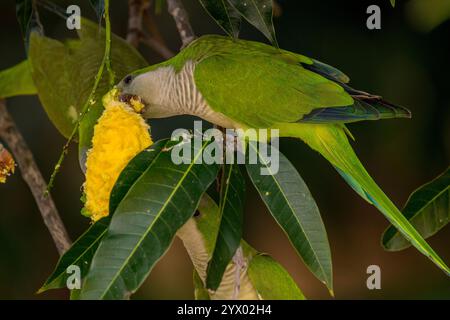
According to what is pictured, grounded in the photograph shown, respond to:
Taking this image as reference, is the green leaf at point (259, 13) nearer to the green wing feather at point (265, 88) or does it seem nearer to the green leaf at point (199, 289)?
the green wing feather at point (265, 88)

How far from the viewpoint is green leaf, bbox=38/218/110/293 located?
33.0 inches

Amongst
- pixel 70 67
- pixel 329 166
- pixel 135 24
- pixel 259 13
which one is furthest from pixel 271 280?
pixel 329 166

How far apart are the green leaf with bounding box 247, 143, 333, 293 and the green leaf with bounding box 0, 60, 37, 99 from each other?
0.72m

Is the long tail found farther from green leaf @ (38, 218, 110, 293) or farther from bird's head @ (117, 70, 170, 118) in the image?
green leaf @ (38, 218, 110, 293)

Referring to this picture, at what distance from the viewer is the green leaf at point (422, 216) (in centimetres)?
107

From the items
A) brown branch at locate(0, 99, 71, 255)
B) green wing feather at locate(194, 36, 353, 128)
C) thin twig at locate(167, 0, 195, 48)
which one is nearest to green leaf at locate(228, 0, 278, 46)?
green wing feather at locate(194, 36, 353, 128)

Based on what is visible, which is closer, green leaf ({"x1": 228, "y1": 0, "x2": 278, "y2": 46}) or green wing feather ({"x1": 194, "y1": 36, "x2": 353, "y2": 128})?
green leaf ({"x1": 228, "y1": 0, "x2": 278, "y2": 46})

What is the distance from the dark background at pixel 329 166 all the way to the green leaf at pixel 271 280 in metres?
0.75

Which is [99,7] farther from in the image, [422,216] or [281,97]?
[422,216]

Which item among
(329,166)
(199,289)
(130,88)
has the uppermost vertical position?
(130,88)

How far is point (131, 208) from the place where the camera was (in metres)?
0.78

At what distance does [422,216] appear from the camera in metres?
1.07

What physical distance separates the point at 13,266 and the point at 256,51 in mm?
1321

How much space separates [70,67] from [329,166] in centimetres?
98
